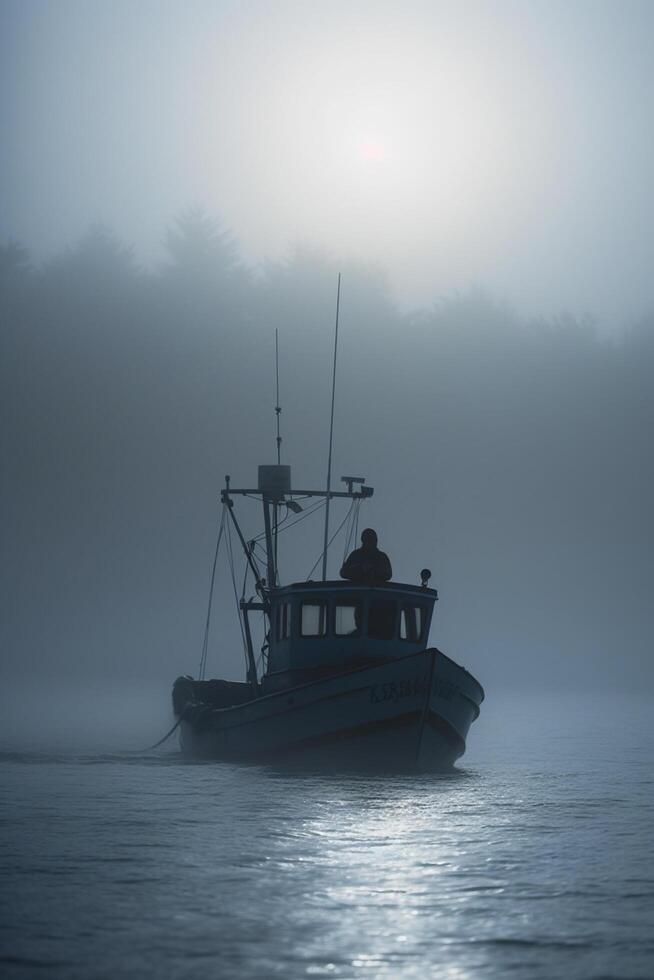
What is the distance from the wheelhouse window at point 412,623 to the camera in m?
31.0

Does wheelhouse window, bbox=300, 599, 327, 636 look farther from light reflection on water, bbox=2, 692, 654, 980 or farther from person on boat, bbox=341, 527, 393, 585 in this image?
light reflection on water, bbox=2, 692, 654, 980

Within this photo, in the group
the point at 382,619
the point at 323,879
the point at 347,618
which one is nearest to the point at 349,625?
the point at 347,618

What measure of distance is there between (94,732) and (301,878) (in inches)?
2118

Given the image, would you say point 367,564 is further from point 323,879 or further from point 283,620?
point 323,879

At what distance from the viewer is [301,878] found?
554 inches

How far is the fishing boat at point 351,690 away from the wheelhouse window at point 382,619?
0.03 metres

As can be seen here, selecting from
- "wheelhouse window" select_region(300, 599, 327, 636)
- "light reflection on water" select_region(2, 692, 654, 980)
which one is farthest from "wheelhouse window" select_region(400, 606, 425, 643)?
"light reflection on water" select_region(2, 692, 654, 980)

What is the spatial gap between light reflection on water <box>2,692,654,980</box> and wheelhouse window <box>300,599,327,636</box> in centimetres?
417

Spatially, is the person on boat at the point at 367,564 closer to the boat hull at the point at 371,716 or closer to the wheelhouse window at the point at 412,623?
the wheelhouse window at the point at 412,623

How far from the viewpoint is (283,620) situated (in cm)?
3266

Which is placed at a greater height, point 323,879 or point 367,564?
point 367,564

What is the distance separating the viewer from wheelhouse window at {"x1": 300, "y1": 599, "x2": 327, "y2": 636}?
101 ft

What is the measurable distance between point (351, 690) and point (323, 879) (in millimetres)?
14492

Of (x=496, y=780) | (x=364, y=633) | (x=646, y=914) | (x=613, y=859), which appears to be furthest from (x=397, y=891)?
(x=496, y=780)
